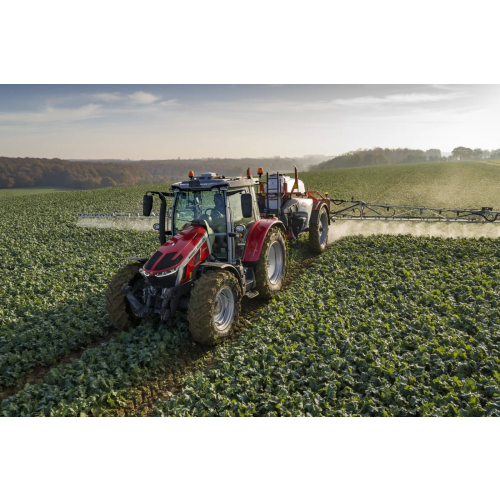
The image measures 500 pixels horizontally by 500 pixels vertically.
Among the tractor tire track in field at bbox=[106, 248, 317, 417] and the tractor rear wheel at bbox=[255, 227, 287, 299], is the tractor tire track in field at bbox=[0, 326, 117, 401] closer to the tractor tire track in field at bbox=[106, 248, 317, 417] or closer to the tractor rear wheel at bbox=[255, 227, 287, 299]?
the tractor tire track in field at bbox=[106, 248, 317, 417]

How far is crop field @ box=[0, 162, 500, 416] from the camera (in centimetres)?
492

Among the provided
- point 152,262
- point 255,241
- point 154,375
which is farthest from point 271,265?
point 154,375

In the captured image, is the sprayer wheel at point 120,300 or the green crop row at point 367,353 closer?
the green crop row at point 367,353

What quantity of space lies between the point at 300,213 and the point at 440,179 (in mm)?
41460

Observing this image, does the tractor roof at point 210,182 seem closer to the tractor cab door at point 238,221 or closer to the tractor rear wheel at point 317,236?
the tractor cab door at point 238,221

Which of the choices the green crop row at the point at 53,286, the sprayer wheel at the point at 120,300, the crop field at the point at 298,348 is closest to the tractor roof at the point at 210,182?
the sprayer wheel at the point at 120,300

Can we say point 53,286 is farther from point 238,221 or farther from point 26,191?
point 26,191

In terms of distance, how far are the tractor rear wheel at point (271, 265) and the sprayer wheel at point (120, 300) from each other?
8.17 ft

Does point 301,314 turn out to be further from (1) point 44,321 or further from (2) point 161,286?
(1) point 44,321

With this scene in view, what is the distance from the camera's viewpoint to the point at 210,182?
7059mm

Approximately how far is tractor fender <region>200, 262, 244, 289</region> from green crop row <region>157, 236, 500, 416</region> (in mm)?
964

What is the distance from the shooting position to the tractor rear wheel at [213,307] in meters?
5.95

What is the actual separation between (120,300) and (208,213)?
229cm

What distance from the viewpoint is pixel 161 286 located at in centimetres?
635
